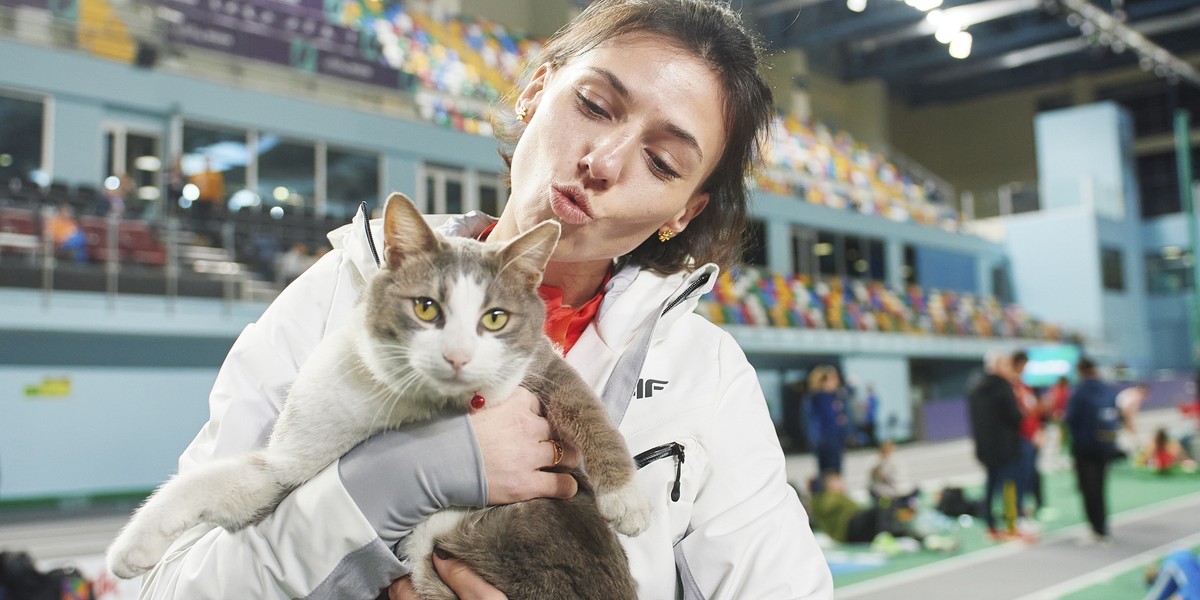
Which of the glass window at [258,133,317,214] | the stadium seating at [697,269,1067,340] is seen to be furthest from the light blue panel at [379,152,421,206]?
the stadium seating at [697,269,1067,340]

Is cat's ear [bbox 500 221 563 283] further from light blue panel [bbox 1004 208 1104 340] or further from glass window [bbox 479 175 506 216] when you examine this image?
light blue panel [bbox 1004 208 1104 340]

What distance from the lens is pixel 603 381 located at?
1.38 meters

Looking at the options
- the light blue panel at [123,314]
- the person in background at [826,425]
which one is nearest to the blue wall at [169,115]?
the light blue panel at [123,314]

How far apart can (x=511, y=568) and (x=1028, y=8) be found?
78.7 ft

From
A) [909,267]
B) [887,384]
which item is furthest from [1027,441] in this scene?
[909,267]

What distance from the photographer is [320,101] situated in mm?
8969

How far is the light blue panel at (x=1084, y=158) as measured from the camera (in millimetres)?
24625

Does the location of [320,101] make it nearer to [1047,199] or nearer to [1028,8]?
[1028,8]

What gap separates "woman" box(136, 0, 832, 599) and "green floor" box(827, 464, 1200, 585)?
5.12 meters

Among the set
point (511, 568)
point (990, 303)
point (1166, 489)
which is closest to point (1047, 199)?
point (990, 303)

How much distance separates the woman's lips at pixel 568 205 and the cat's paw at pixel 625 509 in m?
0.46

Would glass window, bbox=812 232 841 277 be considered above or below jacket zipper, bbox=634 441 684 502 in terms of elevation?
above

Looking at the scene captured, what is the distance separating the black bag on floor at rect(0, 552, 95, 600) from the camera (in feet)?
12.4

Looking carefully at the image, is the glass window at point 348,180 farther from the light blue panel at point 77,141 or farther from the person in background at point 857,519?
the person in background at point 857,519
